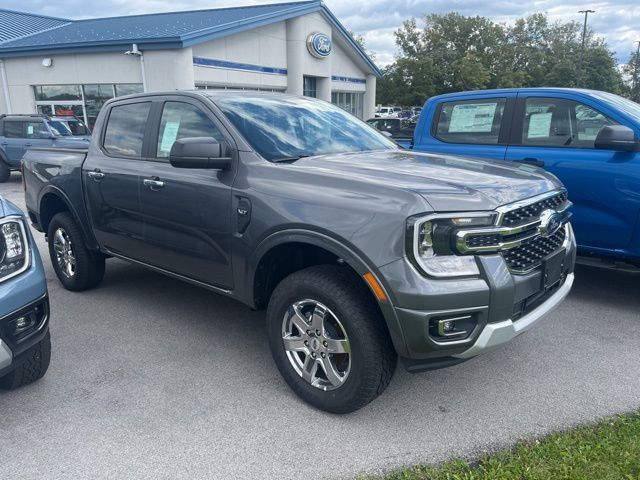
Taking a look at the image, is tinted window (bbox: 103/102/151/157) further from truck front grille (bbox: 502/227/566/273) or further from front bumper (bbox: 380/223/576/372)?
truck front grille (bbox: 502/227/566/273)

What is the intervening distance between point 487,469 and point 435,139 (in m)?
4.11

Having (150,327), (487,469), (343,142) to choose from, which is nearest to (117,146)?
(150,327)

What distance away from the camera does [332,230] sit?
285 centimetres

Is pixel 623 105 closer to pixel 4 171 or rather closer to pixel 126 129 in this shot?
pixel 126 129

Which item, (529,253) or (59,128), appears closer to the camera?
(529,253)

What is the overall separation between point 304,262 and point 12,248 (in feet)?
5.40

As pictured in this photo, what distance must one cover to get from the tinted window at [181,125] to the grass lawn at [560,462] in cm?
243

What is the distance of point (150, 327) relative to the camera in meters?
4.38

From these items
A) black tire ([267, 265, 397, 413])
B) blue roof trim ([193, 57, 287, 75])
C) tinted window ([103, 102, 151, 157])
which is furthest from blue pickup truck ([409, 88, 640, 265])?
blue roof trim ([193, 57, 287, 75])

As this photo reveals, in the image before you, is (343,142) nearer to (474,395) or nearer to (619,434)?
(474,395)

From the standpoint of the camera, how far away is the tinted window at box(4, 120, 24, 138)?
13.9m

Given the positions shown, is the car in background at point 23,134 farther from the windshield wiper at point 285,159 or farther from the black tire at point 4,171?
the windshield wiper at point 285,159

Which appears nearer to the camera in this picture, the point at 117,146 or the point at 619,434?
the point at 619,434

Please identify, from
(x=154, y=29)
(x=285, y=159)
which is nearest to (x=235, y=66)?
(x=154, y=29)
